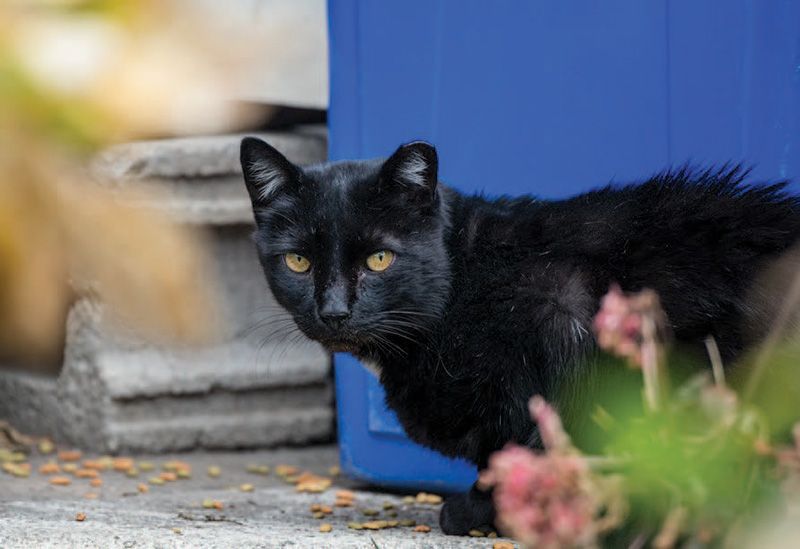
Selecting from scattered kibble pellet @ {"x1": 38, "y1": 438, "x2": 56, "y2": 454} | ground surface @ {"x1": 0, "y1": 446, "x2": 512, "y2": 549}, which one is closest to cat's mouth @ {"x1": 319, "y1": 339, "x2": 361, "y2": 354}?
ground surface @ {"x1": 0, "y1": 446, "x2": 512, "y2": 549}

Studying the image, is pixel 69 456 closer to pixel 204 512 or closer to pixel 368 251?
pixel 204 512

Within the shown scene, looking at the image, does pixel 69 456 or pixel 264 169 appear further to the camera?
pixel 69 456

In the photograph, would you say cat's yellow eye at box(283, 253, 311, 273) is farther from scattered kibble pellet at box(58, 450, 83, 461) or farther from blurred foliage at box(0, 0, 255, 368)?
scattered kibble pellet at box(58, 450, 83, 461)

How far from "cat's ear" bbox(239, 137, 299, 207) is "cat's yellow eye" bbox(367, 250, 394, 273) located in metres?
0.29

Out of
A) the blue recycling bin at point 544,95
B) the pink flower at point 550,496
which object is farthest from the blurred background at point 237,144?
the pink flower at point 550,496

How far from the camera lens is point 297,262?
2.68 m

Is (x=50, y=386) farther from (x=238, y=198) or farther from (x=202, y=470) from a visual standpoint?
(x=238, y=198)

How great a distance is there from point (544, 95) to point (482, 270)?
659mm

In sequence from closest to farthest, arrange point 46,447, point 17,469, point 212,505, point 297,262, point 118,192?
point 297,262
point 212,505
point 17,469
point 118,192
point 46,447

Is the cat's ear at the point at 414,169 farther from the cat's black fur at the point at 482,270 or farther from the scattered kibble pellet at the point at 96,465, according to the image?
the scattered kibble pellet at the point at 96,465

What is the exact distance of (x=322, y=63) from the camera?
3930mm

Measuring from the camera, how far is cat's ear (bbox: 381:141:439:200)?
8.24 ft

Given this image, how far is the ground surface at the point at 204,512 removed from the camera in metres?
2.38

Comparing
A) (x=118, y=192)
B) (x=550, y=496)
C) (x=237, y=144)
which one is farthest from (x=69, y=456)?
(x=550, y=496)
